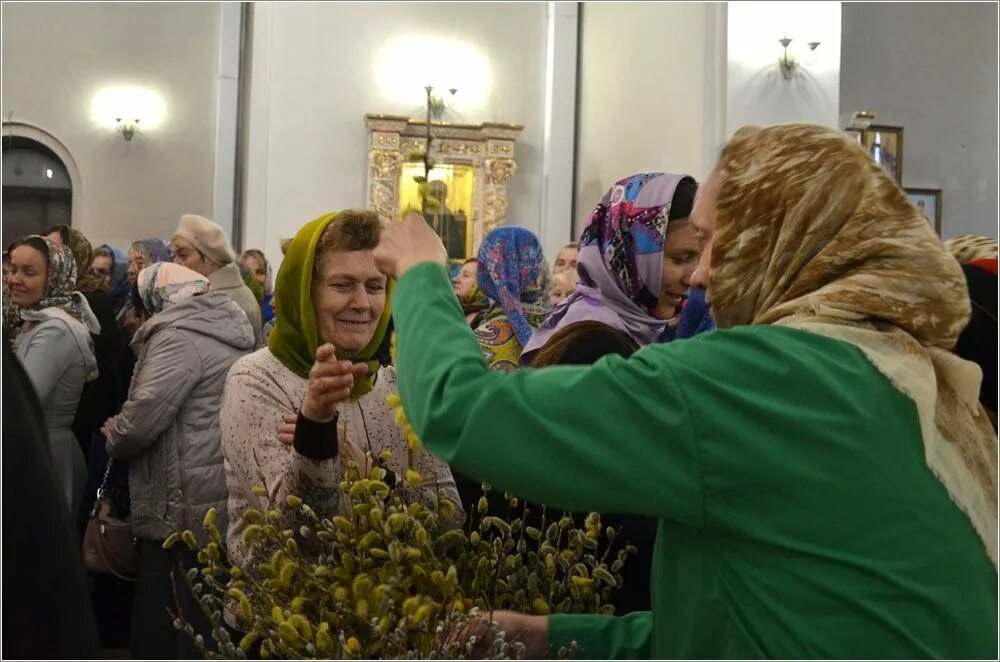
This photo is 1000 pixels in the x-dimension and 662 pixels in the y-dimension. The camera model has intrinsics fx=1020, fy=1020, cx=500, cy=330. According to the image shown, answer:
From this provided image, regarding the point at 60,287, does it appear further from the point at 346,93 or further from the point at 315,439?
the point at 346,93

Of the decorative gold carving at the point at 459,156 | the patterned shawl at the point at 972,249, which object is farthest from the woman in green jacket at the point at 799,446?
the decorative gold carving at the point at 459,156

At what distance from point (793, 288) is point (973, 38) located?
10559 millimetres

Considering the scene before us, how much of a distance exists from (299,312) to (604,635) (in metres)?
1.08

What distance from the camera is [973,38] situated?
10.4 meters

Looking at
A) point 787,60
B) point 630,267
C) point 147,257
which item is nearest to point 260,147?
point 147,257

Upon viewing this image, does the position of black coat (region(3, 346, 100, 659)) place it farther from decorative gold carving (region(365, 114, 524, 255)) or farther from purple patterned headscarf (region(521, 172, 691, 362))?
decorative gold carving (region(365, 114, 524, 255))

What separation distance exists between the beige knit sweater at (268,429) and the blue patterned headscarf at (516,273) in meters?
1.76

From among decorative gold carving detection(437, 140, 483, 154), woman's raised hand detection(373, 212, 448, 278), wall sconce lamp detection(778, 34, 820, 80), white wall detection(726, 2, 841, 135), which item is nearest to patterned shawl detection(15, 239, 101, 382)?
woman's raised hand detection(373, 212, 448, 278)

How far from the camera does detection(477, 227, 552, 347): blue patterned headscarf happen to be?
3.97m

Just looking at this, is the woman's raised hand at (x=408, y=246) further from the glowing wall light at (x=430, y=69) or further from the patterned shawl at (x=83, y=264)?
the glowing wall light at (x=430, y=69)

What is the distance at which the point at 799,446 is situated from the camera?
115cm

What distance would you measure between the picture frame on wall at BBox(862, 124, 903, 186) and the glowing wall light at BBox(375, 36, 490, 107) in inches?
159

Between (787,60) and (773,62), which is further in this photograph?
(773,62)

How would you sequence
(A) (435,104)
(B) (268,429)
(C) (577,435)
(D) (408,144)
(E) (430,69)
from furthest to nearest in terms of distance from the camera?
(E) (430,69) < (A) (435,104) < (D) (408,144) < (B) (268,429) < (C) (577,435)
